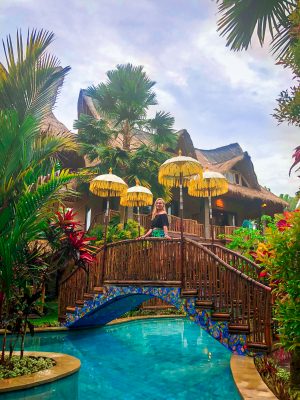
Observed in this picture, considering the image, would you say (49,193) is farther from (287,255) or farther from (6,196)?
(287,255)

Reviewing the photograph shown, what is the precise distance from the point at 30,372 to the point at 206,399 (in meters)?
2.56

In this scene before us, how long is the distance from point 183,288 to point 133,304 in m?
3.46

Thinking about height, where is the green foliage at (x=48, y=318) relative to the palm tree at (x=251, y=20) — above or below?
below

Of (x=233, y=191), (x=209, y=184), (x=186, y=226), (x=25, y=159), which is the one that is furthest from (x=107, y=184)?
(x=233, y=191)

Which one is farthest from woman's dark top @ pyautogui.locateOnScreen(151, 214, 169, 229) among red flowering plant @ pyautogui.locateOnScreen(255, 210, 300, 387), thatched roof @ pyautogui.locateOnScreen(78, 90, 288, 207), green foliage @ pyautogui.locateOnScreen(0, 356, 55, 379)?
thatched roof @ pyautogui.locateOnScreen(78, 90, 288, 207)

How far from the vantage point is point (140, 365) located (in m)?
6.32

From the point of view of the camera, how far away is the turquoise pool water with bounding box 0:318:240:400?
4.53 m

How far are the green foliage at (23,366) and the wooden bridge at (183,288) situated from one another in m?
2.64

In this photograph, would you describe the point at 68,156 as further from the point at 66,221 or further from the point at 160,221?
the point at 66,221

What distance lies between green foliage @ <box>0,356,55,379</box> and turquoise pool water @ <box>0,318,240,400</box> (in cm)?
50

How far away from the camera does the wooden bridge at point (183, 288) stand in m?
5.68

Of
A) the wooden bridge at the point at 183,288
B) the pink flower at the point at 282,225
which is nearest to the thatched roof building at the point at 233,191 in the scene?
the wooden bridge at the point at 183,288

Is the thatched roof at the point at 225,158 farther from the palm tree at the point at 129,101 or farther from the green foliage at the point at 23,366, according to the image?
the green foliage at the point at 23,366

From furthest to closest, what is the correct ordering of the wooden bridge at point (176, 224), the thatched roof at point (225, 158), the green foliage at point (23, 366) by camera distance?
the thatched roof at point (225, 158) → the wooden bridge at point (176, 224) → the green foliage at point (23, 366)
